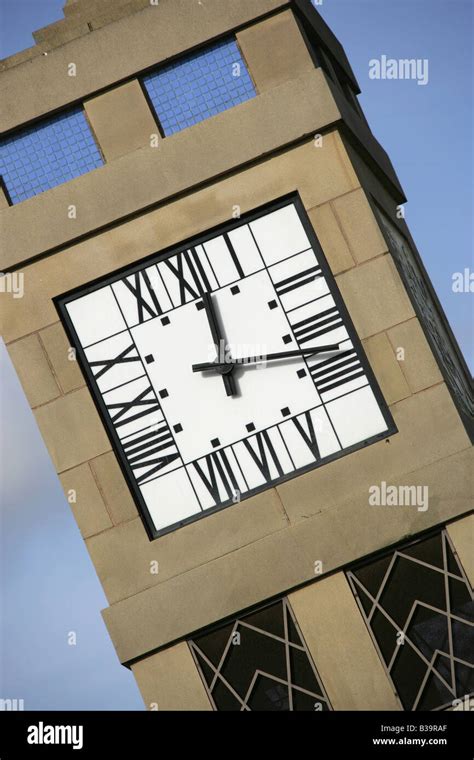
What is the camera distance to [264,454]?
1883 cm

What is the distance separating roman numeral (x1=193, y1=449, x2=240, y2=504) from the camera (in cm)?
1888

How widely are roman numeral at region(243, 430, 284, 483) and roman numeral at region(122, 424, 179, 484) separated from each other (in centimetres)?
95

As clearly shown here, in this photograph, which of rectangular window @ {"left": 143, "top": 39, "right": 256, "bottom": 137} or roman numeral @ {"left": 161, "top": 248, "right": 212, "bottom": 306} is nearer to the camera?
roman numeral @ {"left": 161, "top": 248, "right": 212, "bottom": 306}

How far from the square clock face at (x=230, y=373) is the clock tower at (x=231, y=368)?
0.09 feet

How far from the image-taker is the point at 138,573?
19.0m

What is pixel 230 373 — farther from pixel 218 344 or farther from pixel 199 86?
pixel 199 86

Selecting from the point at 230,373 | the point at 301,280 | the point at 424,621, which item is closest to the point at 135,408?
the point at 230,373

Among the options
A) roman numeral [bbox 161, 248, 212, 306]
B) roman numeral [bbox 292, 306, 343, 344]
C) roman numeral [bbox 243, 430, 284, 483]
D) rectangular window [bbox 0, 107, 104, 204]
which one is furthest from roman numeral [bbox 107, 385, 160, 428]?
rectangular window [bbox 0, 107, 104, 204]

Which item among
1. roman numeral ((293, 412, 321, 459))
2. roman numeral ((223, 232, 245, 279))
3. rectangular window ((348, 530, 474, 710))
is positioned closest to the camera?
rectangular window ((348, 530, 474, 710))

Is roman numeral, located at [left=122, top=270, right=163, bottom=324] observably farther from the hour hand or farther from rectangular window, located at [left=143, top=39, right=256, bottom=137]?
rectangular window, located at [left=143, top=39, right=256, bottom=137]

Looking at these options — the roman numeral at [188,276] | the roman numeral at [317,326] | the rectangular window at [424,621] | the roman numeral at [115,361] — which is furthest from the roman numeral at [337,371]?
the roman numeral at [115,361]
